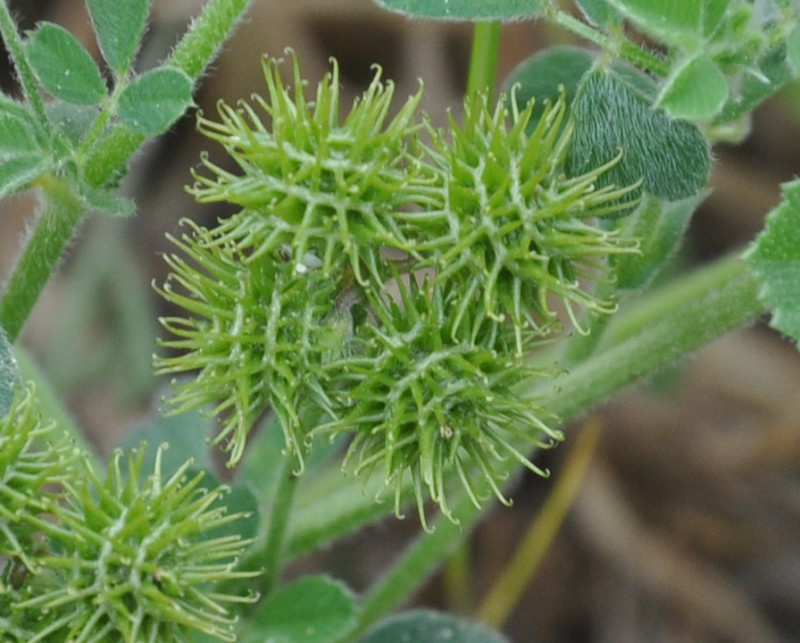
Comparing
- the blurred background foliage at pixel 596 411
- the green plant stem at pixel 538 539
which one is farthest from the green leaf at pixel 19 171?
the green plant stem at pixel 538 539

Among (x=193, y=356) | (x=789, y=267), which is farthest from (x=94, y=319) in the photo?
(x=789, y=267)

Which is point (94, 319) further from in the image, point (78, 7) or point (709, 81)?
point (709, 81)

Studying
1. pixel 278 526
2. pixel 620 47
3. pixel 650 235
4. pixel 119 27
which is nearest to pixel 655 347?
pixel 650 235

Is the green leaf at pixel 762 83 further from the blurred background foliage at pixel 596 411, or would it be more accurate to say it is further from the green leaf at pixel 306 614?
the blurred background foliage at pixel 596 411

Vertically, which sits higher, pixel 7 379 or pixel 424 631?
pixel 7 379

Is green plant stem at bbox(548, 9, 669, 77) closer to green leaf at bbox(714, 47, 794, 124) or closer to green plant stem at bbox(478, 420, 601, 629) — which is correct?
green leaf at bbox(714, 47, 794, 124)

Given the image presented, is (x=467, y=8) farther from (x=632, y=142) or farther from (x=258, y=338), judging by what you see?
(x=258, y=338)

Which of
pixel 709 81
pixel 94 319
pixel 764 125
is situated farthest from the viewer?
pixel 764 125
